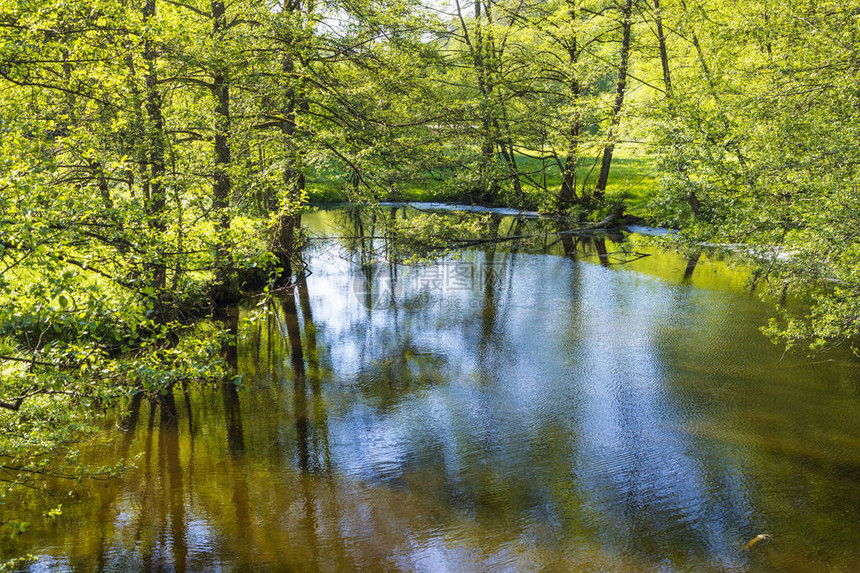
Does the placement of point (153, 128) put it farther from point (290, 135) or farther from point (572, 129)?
point (572, 129)

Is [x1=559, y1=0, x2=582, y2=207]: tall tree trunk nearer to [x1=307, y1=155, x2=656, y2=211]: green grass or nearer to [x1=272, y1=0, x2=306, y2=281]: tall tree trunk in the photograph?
[x1=307, y1=155, x2=656, y2=211]: green grass

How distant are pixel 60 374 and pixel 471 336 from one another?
36.4 feet

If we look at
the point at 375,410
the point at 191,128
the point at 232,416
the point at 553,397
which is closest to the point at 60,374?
the point at 232,416

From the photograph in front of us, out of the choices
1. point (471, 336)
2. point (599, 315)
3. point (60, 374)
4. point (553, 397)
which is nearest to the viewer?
point (60, 374)

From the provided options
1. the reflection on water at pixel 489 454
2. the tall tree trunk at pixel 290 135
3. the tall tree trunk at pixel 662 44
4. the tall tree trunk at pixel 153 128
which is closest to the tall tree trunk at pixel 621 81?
the tall tree trunk at pixel 662 44

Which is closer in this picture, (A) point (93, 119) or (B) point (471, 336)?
(A) point (93, 119)

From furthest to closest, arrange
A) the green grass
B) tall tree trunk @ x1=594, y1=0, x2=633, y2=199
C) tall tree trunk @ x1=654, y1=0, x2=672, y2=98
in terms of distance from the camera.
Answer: the green grass, tall tree trunk @ x1=594, y1=0, x2=633, y2=199, tall tree trunk @ x1=654, y1=0, x2=672, y2=98

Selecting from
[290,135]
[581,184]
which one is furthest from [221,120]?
[581,184]

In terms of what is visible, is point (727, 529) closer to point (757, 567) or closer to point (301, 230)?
point (757, 567)

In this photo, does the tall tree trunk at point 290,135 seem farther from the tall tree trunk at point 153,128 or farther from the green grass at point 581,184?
the green grass at point 581,184

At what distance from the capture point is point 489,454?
9984 mm

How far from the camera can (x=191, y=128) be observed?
1471cm

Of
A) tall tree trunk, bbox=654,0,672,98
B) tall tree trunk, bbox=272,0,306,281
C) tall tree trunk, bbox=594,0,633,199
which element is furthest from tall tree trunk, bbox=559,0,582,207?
tall tree trunk, bbox=272,0,306,281

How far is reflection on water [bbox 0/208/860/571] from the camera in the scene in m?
7.67
